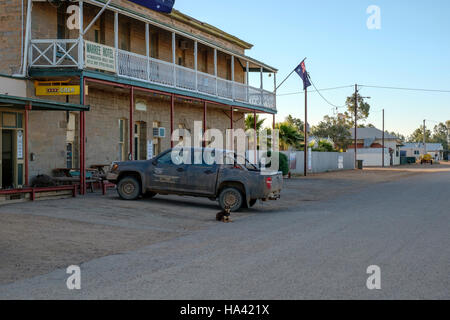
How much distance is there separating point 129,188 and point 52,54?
6523mm

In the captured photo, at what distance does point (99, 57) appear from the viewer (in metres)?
18.6

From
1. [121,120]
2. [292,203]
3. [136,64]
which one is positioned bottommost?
[292,203]

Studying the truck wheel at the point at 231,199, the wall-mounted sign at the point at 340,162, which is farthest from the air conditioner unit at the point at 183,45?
the wall-mounted sign at the point at 340,162

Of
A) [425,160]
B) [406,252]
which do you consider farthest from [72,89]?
[425,160]

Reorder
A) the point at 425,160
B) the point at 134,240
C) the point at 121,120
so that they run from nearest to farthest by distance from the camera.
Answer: the point at 134,240 < the point at 121,120 < the point at 425,160

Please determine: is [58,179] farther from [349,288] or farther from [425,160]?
[425,160]

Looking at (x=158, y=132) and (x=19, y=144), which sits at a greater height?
(x=158, y=132)

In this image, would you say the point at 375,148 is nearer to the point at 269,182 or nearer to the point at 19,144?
the point at 269,182

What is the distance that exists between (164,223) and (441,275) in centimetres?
724

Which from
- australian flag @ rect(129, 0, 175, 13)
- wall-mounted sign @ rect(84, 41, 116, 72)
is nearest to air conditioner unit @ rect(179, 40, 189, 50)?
australian flag @ rect(129, 0, 175, 13)

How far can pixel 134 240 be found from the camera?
1009 cm

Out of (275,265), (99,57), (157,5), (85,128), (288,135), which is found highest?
(157,5)

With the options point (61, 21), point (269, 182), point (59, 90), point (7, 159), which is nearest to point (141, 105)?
point (61, 21)

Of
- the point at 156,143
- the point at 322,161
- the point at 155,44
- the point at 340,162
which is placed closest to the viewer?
the point at 155,44
